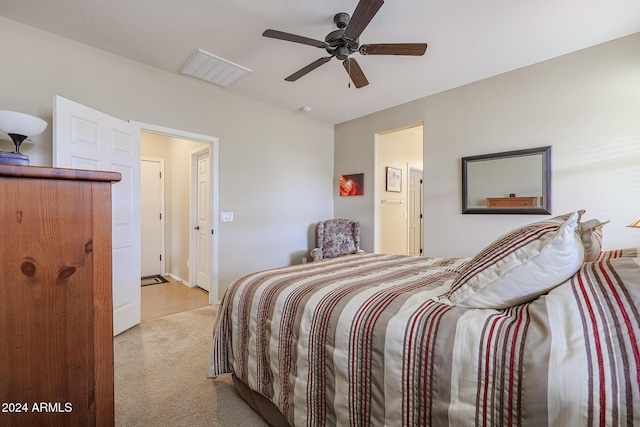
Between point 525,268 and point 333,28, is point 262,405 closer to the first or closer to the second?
point 525,268

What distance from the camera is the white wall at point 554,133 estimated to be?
7.98 ft

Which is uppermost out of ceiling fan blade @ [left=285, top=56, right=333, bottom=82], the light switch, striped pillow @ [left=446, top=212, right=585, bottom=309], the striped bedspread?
ceiling fan blade @ [left=285, top=56, right=333, bottom=82]

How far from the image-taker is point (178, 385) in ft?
5.95

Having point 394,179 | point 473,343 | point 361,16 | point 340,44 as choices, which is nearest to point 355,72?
point 340,44

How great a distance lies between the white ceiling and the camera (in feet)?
6.71

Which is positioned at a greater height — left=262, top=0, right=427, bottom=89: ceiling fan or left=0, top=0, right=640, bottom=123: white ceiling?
left=0, top=0, right=640, bottom=123: white ceiling

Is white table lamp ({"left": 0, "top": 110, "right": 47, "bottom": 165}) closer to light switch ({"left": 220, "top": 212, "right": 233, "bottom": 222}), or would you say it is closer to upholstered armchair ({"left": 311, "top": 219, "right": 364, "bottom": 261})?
light switch ({"left": 220, "top": 212, "right": 233, "bottom": 222})

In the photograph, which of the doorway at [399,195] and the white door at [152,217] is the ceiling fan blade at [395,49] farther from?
the white door at [152,217]

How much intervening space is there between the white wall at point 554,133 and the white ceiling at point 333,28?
218mm

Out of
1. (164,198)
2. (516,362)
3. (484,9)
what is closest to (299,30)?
(484,9)

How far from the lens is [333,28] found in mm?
2312

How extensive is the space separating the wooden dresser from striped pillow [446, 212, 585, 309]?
3.50 feet

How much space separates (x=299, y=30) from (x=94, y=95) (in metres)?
1.97

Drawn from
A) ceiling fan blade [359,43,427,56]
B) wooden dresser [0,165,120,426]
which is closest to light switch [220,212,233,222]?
ceiling fan blade [359,43,427,56]
